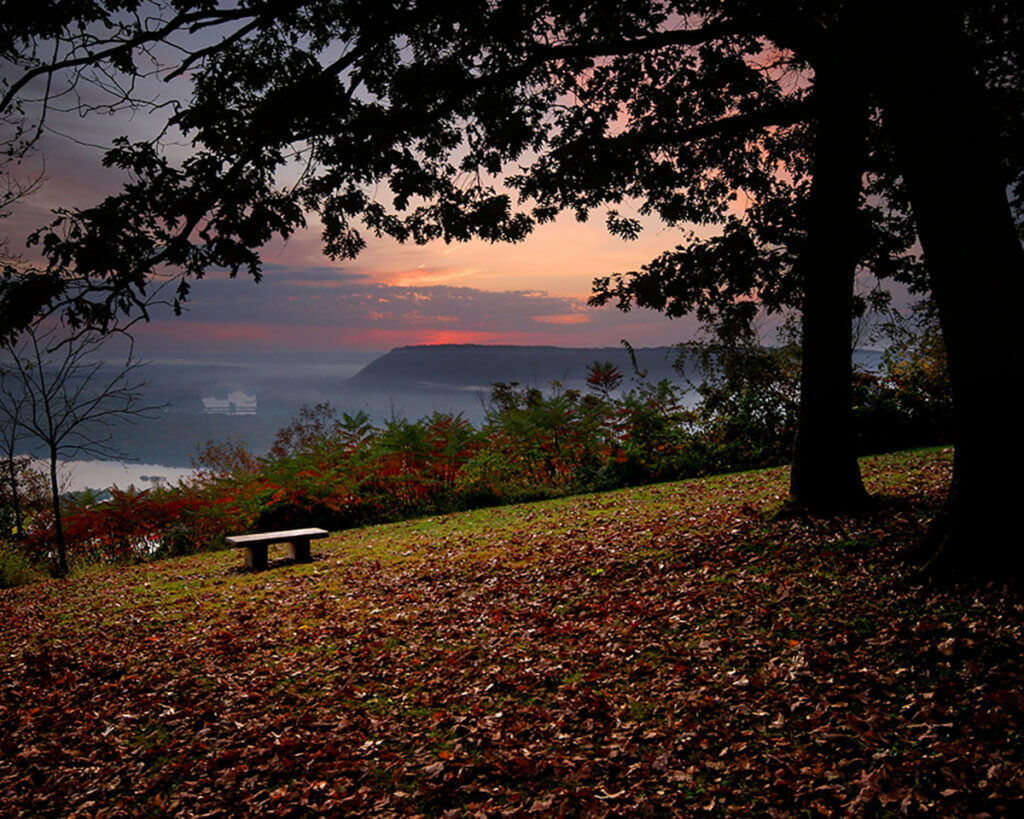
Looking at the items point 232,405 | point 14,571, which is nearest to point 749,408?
point 14,571

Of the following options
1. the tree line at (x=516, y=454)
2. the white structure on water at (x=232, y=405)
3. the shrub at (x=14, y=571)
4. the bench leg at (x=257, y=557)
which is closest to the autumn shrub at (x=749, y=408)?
the tree line at (x=516, y=454)

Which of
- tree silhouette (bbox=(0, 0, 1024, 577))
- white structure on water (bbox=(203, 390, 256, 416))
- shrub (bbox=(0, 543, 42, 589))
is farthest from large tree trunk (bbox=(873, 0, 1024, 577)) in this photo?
white structure on water (bbox=(203, 390, 256, 416))

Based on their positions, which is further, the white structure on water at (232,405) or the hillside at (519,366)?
the white structure on water at (232,405)

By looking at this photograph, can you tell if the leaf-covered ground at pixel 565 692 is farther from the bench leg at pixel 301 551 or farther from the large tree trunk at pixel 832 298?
the bench leg at pixel 301 551

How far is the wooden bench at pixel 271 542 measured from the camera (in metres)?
8.98

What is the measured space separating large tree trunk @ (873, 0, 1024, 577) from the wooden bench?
8.00 metres

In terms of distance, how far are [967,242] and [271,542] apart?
8.81 m

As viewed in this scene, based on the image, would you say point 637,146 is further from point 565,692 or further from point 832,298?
point 565,692

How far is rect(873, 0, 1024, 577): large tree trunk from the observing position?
4062 mm

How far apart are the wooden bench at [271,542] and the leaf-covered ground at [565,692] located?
5.82 feet

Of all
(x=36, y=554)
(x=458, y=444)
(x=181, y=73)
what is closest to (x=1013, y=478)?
Result: (x=181, y=73)

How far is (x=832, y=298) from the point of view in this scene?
6.71 meters

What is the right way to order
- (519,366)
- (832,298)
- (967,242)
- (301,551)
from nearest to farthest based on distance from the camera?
(967,242) → (832,298) → (301,551) → (519,366)

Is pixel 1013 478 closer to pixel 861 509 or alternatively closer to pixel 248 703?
pixel 861 509
